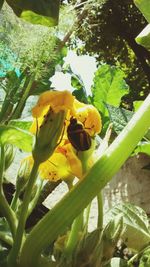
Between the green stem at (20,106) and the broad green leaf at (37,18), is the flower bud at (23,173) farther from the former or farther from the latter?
the green stem at (20,106)

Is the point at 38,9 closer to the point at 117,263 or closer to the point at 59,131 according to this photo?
the point at 59,131

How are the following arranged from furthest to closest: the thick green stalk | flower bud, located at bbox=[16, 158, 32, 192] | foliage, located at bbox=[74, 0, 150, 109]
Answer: foliage, located at bbox=[74, 0, 150, 109], flower bud, located at bbox=[16, 158, 32, 192], the thick green stalk

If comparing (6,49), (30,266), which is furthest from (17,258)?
(6,49)

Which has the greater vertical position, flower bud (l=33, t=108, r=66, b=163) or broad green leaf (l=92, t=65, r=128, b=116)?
broad green leaf (l=92, t=65, r=128, b=116)

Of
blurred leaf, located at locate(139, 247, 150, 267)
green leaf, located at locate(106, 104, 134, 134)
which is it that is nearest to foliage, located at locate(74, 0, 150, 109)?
green leaf, located at locate(106, 104, 134, 134)

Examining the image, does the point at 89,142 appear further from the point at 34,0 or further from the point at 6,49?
the point at 6,49

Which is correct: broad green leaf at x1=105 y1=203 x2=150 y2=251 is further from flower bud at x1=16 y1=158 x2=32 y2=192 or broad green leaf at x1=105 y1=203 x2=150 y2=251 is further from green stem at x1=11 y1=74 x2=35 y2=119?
green stem at x1=11 y1=74 x2=35 y2=119
